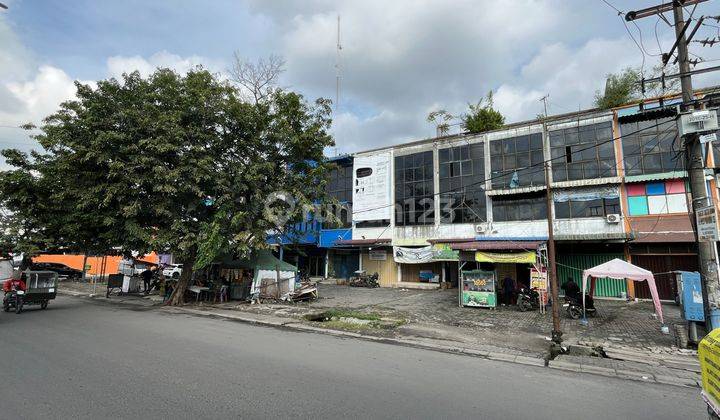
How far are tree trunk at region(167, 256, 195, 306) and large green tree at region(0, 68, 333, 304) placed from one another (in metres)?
0.06

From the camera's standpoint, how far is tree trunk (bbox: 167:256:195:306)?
61.5 feet

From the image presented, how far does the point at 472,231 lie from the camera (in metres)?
26.2

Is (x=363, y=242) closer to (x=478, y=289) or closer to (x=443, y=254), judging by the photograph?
(x=443, y=254)

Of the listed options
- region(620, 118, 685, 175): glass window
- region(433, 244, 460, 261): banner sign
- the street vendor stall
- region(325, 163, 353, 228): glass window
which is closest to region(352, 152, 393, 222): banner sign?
region(325, 163, 353, 228): glass window

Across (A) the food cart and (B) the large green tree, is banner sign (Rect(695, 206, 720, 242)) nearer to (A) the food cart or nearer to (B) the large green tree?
(A) the food cart

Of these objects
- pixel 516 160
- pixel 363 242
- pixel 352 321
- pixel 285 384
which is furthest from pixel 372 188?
pixel 285 384

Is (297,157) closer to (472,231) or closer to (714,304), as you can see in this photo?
(472,231)

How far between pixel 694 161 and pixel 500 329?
289 inches

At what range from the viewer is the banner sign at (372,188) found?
99.7ft

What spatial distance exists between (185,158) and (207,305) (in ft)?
24.2

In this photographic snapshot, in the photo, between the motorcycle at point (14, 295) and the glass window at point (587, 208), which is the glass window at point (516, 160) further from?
the motorcycle at point (14, 295)

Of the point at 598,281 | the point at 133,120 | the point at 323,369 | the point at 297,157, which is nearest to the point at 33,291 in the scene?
the point at 133,120

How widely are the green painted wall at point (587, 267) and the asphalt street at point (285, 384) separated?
646 inches

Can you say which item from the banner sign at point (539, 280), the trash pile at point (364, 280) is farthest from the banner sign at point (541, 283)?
the trash pile at point (364, 280)
